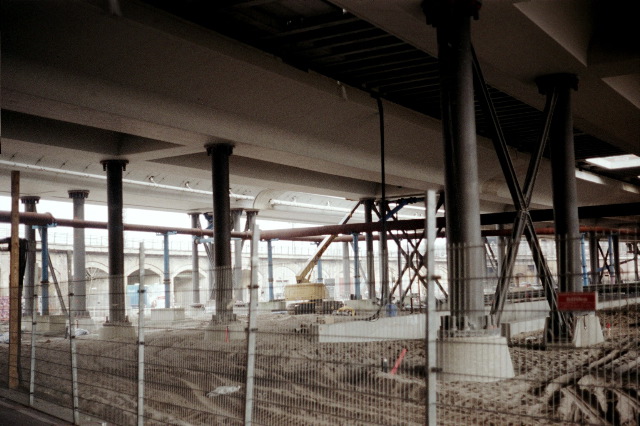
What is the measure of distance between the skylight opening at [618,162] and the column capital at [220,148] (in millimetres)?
20344

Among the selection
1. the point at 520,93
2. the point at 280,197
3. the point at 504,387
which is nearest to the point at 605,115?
the point at 520,93

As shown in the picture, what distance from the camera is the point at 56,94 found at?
13203 millimetres

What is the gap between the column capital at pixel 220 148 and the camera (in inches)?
715

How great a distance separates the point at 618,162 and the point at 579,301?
3116 cm

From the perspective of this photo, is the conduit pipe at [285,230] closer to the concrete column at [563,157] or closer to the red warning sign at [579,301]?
the concrete column at [563,157]

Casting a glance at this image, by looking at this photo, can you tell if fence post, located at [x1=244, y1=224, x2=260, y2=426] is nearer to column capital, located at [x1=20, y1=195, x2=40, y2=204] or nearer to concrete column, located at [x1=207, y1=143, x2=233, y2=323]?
concrete column, located at [x1=207, y1=143, x2=233, y2=323]

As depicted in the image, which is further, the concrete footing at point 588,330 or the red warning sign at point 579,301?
the concrete footing at point 588,330

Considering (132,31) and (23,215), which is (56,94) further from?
(23,215)

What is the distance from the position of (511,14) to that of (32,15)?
850 cm

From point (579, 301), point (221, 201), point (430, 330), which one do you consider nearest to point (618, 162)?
point (221, 201)

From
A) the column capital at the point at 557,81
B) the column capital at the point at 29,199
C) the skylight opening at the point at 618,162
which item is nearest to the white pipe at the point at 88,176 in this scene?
the column capital at the point at 29,199

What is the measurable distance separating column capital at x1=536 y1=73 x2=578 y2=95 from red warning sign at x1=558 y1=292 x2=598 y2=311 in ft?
38.2

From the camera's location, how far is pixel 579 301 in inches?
171

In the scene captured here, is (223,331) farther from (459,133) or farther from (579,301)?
(459,133)
